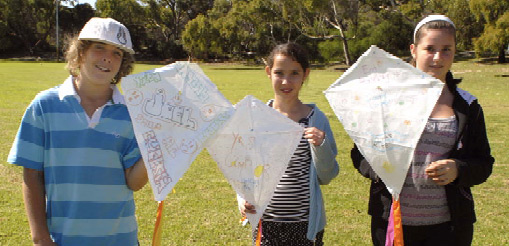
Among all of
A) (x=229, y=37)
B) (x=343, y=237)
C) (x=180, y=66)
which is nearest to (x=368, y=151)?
(x=180, y=66)

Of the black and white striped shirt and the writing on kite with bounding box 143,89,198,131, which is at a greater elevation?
the writing on kite with bounding box 143,89,198,131

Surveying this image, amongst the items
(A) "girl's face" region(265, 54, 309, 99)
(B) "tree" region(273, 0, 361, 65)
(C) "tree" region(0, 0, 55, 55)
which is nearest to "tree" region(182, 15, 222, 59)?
(B) "tree" region(273, 0, 361, 65)

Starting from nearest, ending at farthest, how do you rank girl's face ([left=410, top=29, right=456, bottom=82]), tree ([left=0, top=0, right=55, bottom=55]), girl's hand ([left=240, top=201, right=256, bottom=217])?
girl's face ([left=410, top=29, right=456, bottom=82]) → girl's hand ([left=240, top=201, right=256, bottom=217]) → tree ([left=0, top=0, right=55, bottom=55])

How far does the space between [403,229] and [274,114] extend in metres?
0.87

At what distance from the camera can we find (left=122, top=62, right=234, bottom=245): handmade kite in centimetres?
239

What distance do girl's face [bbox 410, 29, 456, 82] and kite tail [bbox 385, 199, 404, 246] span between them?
0.69 meters

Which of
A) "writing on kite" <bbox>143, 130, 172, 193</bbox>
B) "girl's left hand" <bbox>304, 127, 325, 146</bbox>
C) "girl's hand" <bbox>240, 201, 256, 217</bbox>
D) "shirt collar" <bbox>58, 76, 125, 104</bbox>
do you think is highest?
"shirt collar" <bbox>58, 76, 125, 104</bbox>

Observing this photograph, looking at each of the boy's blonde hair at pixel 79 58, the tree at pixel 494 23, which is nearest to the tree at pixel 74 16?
the tree at pixel 494 23

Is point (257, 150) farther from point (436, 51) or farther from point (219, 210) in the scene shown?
point (219, 210)

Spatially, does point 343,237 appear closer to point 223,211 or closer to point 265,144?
point 223,211

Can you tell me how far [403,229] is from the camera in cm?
254

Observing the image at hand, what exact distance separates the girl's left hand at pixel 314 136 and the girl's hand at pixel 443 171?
0.53 metres

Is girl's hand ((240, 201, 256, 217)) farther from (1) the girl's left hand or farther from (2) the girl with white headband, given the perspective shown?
(2) the girl with white headband

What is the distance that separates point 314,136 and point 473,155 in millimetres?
772
